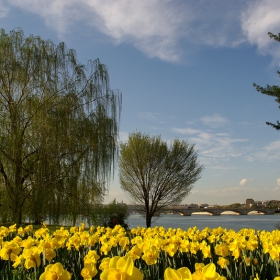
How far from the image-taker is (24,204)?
37.0ft

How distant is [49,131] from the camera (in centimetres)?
1085

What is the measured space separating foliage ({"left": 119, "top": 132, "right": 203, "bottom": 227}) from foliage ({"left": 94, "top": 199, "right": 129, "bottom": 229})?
519 cm

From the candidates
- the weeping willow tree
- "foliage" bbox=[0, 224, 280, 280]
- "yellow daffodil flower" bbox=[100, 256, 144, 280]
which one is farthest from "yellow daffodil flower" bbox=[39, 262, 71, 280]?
the weeping willow tree

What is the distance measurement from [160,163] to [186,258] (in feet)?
66.7

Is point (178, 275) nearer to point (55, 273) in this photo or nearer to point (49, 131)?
point (55, 273)

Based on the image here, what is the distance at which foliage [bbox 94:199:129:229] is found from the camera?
51.7ft

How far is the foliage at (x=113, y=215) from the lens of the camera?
1575 cm

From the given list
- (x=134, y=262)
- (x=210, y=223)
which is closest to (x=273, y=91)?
(x=134, y=262)

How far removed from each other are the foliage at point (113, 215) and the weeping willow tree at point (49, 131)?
4.26m

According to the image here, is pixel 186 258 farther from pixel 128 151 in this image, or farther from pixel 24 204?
pixel 128 151

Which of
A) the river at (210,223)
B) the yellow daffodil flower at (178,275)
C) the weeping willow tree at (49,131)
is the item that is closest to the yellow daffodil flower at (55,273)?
the yellow daffodil flower at (178,275)

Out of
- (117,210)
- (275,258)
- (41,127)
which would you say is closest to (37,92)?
(41,127)

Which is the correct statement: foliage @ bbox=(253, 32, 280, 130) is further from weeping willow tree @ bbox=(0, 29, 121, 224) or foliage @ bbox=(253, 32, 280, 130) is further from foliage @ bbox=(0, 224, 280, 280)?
foliage @ bbox=(0, 224, 280, 280)

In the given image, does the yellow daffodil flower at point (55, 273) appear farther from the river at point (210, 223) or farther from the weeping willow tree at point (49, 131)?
the river at point (210, 223)
